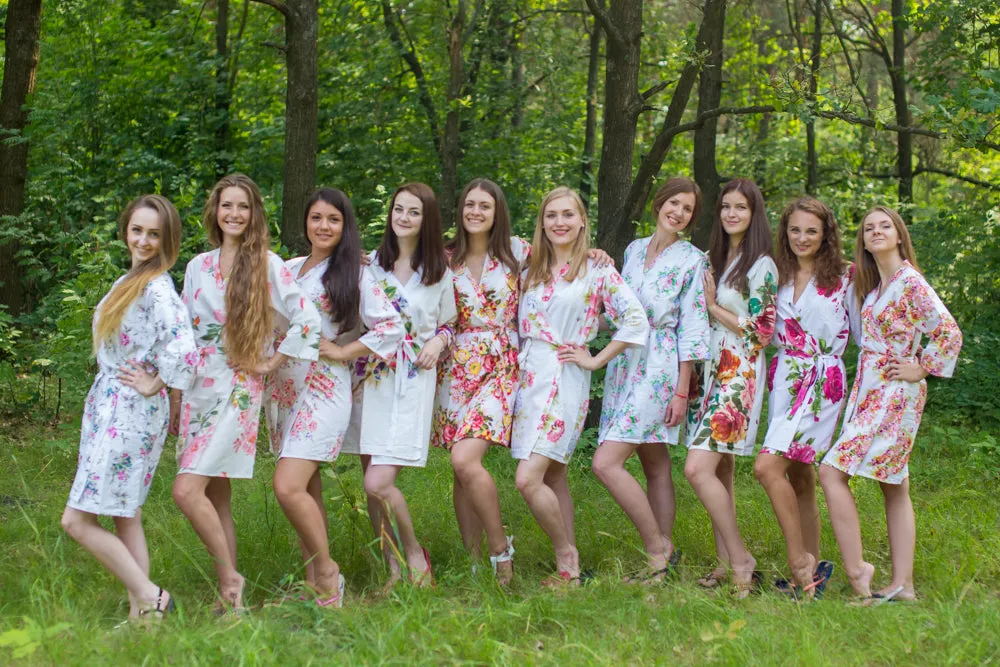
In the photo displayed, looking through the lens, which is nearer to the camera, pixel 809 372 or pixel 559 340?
pixel 809 372

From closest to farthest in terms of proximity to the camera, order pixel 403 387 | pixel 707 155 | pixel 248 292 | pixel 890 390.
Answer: pixel 248 292 → pixel 890 390 → pixel 403 387 → pixel 707 155

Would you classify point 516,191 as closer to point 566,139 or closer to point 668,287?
point 566,139

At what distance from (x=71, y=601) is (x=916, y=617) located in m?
3.62

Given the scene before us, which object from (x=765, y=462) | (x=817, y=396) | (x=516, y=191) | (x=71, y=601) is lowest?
(x=71, y=601)

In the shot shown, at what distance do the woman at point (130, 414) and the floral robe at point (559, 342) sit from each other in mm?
1596

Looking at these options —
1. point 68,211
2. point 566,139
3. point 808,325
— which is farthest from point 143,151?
point 808,325

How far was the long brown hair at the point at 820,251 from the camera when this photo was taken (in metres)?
4.82

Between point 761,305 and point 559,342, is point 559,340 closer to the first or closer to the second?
point 559,342

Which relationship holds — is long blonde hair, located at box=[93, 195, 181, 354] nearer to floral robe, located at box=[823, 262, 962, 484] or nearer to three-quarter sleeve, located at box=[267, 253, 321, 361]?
three-quarter sleeve, located at box=[267, 253, 321, 361]

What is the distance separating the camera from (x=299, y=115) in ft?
23.2

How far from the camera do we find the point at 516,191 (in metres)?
11.9

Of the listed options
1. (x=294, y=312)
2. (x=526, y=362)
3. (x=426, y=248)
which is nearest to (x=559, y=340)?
(x=526, y=362)

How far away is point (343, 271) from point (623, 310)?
1363mm

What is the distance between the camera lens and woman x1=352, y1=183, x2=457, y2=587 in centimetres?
468
